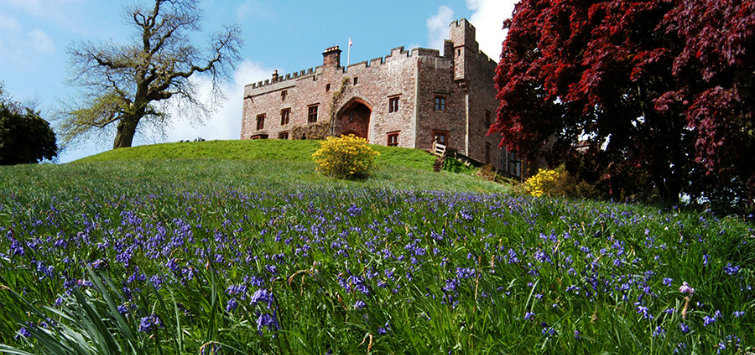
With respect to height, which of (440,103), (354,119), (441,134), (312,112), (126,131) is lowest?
(126,131)

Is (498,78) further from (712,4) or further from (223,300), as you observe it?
(223,300)

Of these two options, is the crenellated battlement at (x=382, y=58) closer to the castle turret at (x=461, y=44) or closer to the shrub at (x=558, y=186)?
the castle turret at (x=461, y=44)

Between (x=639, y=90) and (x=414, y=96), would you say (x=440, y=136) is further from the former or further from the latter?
(x=639, y=90)

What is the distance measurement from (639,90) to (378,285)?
8206mm

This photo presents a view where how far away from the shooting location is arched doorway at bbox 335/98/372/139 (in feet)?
116

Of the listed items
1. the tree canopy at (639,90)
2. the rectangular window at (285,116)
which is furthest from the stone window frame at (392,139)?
the tree canopy at (639,90)

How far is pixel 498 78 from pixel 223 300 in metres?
9.54

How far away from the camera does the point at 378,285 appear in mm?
2281

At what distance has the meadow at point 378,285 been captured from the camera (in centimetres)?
173

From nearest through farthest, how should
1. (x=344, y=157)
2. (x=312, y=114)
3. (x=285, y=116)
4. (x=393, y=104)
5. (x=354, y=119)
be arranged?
(x=344, y=157) → (x=393, y=104) → (x=354, y=119) → (x=312, y=114) → (x=285, y=116)

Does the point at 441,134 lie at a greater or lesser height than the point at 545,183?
greater

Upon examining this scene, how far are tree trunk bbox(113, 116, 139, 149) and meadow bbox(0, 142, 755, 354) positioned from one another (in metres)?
32.4

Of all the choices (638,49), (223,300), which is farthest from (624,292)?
(638,49)

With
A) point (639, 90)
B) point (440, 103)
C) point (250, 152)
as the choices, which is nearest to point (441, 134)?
point (440, 103)
